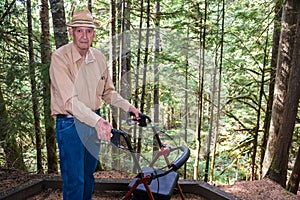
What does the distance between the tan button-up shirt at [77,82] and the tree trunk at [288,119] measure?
2.61 metres

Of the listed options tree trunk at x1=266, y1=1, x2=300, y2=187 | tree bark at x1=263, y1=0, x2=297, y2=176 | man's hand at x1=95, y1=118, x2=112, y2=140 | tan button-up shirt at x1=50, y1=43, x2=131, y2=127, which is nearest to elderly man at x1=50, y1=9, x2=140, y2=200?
tan button-up shirt at x1=50, y1=43, x2=131, y2=127

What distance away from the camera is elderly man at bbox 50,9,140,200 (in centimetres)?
195

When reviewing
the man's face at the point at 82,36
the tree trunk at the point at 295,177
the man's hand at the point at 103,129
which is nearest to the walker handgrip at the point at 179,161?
the man's hand at the point at 103,129

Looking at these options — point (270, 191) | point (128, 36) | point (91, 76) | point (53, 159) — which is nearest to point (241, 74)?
point (128, 36)

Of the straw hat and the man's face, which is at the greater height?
the straw hat

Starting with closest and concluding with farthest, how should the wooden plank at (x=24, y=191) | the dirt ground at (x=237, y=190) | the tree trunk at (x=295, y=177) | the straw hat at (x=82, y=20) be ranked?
the straw hat at (x=82, y=20) < the wooden plank at (x=24, y=191) < the dirt ground at (x=237, y=190) < the tree trunk at (x=295, y=177)

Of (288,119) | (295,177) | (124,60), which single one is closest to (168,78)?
(124,60)

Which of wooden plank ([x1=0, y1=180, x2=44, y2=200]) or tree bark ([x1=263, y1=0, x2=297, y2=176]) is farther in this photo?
tree bark ([x1=263, y1=0, x2=297, y2=176])

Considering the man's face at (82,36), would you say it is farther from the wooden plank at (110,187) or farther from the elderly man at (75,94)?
the wooden plank at (110,187)

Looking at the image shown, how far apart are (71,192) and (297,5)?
4179 mm

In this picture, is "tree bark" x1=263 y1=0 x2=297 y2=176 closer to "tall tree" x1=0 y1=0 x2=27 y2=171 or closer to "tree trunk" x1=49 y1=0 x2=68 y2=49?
"tree trunk" x1=49 y1=0 x2=68 y2=49

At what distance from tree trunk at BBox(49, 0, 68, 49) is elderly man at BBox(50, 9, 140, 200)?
168cm

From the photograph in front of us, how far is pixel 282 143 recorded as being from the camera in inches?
152

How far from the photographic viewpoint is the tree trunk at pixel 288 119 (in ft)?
12.0
